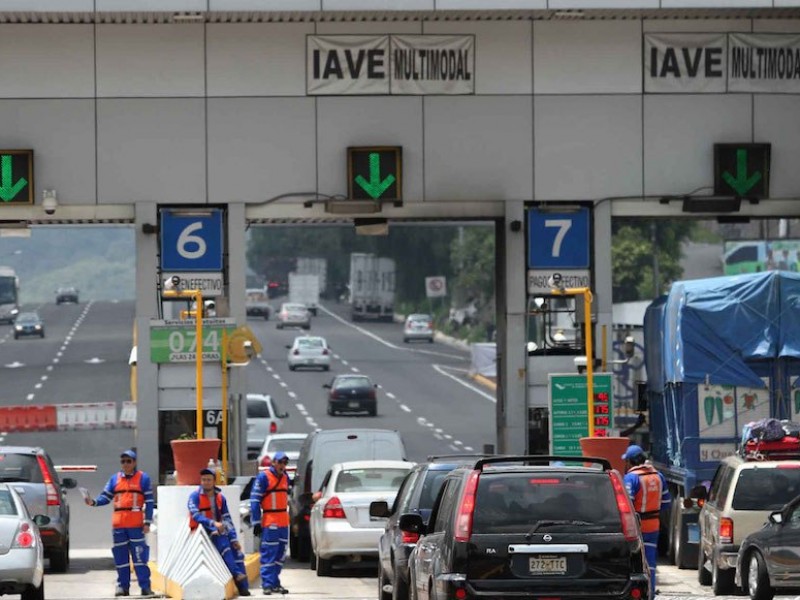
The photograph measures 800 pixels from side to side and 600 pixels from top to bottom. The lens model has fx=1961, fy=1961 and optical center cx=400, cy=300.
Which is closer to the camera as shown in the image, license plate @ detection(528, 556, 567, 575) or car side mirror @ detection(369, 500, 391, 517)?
license plate @ detection(528, 556, 567, 575)

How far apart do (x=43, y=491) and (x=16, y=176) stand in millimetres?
6345

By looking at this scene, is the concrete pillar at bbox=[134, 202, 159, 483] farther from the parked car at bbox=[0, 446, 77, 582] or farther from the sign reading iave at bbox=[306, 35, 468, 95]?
the parked car at bbox=[0, 446, 77, 582]

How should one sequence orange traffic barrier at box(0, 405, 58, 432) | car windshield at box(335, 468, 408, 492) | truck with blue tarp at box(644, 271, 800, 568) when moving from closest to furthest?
car windshield at box(335, 468, 408, 492)
truck with blue tarp at box(644, 271, 800, 568)
orange traffic barrier at box(0, 405, 58, 432)

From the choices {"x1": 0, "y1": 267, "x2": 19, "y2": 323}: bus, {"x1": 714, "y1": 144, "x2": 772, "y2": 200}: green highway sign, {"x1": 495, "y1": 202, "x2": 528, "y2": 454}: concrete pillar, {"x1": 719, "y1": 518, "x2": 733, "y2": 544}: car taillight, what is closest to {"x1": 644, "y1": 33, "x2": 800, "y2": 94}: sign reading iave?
{"x1": 714, "y1": 144, "x2": 772, "y2": 200}: green highway sign

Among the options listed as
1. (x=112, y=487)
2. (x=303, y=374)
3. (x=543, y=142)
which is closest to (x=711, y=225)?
(x=303, y=374)

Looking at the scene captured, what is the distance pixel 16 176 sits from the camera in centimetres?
2933

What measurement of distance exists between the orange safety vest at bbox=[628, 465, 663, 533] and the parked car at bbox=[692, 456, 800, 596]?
4.35 ft

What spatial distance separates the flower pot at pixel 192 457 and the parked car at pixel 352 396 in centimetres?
4535

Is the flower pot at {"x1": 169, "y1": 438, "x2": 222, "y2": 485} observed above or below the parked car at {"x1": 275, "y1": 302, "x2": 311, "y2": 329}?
above

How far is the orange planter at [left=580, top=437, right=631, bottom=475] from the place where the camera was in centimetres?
2402

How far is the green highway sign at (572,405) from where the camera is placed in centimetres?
2736

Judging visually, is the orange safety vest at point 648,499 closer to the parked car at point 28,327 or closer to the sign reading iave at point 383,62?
the sign reading iave at point 383,62

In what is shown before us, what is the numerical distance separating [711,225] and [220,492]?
418ft

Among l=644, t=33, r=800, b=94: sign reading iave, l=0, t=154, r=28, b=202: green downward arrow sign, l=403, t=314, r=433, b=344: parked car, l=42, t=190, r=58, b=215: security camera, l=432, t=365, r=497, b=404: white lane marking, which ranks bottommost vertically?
l=432, t=365, r=497, b=404: white lane marking
